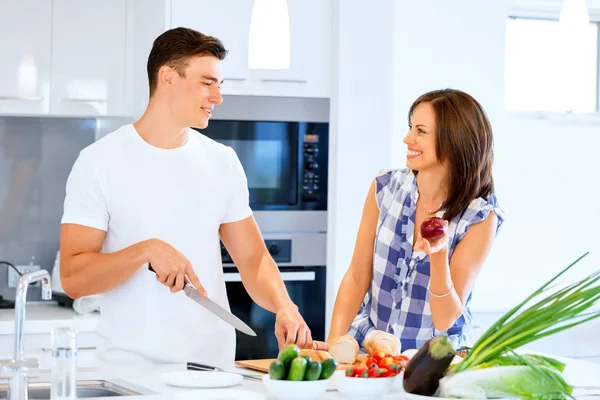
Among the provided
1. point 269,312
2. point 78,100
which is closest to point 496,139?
point 269,312

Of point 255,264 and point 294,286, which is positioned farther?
point 294,286

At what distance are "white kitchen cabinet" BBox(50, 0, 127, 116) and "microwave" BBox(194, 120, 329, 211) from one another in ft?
1.95

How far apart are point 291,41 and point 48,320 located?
4.74ft

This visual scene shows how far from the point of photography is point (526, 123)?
14.5ft

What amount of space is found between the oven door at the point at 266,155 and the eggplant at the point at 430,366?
6.55 ft

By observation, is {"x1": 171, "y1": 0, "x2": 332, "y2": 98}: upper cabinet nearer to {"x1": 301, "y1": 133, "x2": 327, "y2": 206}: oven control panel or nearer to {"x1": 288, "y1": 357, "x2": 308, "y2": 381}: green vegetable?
{"x1": 301, "y1": 133, "x2": 327, "y2": 206}: oven control panel

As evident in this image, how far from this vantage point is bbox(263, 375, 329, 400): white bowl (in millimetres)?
1860

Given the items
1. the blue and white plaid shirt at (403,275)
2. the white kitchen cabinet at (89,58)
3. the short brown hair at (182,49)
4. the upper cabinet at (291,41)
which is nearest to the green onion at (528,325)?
the blue and white plaid shirt at (403,275)

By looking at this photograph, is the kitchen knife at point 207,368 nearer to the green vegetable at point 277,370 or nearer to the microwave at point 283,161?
the green vegetable at point 277,370

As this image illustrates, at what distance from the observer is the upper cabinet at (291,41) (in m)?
3.71

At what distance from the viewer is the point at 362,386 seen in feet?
6.28

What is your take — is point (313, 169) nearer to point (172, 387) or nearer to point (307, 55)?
point (307, 55)

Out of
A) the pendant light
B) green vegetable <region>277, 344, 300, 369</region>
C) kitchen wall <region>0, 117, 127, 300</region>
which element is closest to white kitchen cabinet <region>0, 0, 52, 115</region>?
kitchen wall <region>0, 117, 127, 300</region>

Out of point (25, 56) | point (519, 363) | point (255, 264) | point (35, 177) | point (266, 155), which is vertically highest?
point (25, 56)
